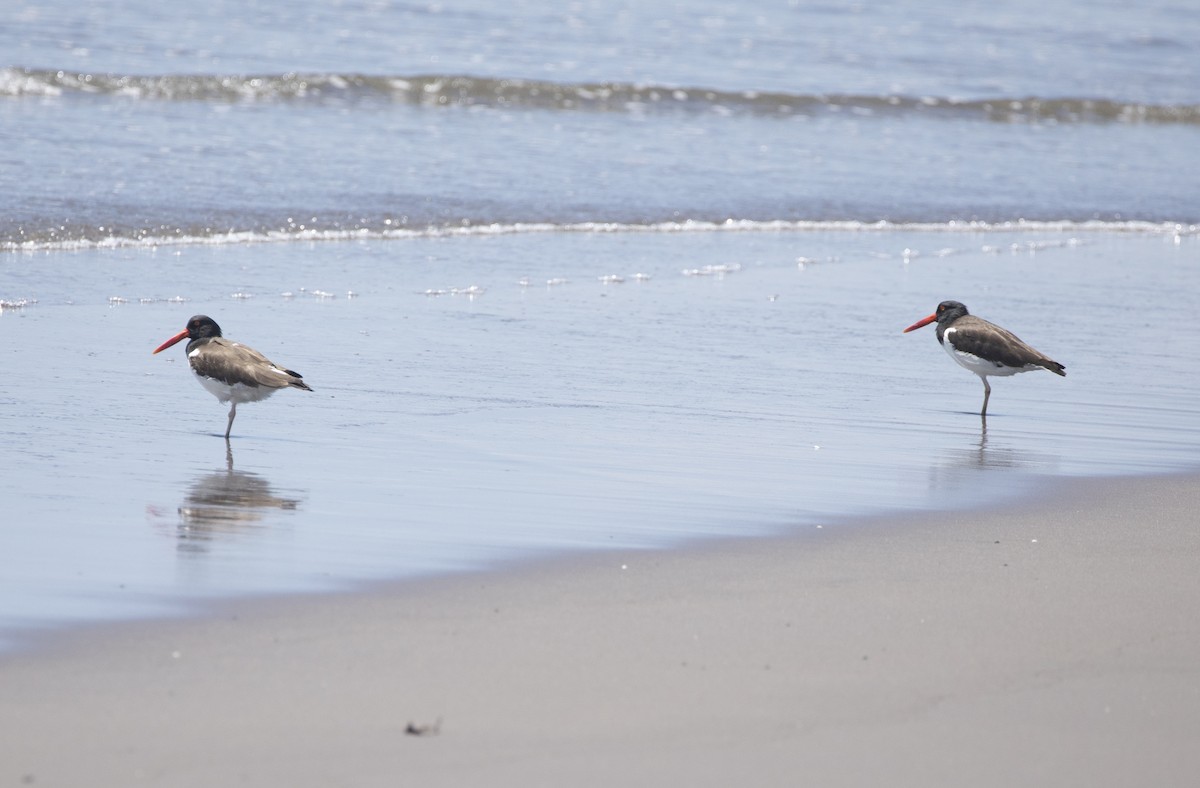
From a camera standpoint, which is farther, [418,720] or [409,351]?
[409,351]

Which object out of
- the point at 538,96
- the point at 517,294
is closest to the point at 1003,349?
the point at 517,294

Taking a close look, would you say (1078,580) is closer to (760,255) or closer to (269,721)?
(269,721)

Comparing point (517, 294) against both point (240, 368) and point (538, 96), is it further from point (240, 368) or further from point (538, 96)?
point (538, 96)

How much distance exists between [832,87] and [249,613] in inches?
921

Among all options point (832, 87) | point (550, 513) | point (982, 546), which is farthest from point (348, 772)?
point (832, 87)

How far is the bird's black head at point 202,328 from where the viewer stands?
8.24 meters

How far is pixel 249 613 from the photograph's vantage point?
485 cm

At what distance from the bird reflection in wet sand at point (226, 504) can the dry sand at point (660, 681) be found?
972 mm

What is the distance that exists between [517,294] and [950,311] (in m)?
3.26

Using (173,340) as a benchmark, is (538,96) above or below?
above

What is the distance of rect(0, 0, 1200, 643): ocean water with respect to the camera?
6238 millimetres

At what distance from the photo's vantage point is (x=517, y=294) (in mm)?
11570

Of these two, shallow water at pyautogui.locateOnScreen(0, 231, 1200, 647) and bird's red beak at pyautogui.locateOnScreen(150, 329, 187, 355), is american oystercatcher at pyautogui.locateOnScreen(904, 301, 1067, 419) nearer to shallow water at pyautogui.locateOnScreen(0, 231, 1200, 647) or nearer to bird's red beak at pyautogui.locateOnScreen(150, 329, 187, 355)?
shallow water at pyautogui.locateOnScreen(0, 231, 1200, 647)

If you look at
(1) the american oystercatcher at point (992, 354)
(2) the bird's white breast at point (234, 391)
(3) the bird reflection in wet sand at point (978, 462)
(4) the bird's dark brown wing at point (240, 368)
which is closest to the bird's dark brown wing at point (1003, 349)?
(1) the american oystercatcher at point (992, 354)
